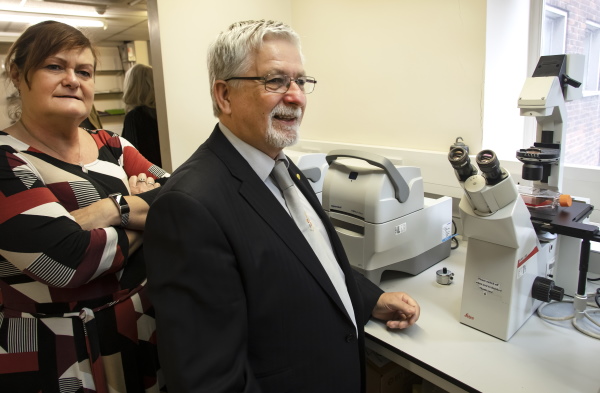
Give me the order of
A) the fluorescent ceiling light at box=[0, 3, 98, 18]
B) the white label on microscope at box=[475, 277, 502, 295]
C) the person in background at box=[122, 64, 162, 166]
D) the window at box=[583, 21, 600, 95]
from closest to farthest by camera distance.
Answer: the white label on microscope at box=[475, 277, 502, 295] < the window at box=[583, 21, 600, 95] < the person in background at box=[122, 64, 162, 166] < the fluorescent ceiling light at box=[0, 3, 98, 18]

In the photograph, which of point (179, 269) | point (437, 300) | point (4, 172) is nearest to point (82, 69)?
point (4, 172)

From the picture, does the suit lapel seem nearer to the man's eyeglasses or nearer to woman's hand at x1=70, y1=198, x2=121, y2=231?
the man's eyeglasses

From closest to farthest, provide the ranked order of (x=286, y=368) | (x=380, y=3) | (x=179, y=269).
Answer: (x=179, y=269) → (x=286, y=368) → (x=380, y=3)

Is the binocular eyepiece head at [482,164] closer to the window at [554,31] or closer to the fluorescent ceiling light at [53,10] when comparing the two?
the window at [554,31]

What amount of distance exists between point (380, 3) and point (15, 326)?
2343 millimetres

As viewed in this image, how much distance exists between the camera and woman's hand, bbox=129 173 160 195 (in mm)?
1183

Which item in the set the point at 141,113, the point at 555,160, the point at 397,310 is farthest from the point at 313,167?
the point at 141,113

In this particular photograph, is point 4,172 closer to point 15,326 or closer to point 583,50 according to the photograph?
point 15,326

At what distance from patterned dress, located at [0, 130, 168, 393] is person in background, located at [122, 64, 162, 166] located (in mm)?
1760

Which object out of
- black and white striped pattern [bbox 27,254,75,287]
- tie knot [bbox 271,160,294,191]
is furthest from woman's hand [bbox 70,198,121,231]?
tie knot [bbox 271,160,294,191]

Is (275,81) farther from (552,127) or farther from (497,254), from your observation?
(552,127)

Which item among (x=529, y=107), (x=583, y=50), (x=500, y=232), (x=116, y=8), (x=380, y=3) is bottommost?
(x=500, y=232)

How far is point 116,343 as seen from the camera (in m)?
1.02

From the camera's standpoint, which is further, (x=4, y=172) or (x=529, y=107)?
(x=529, y=107)
